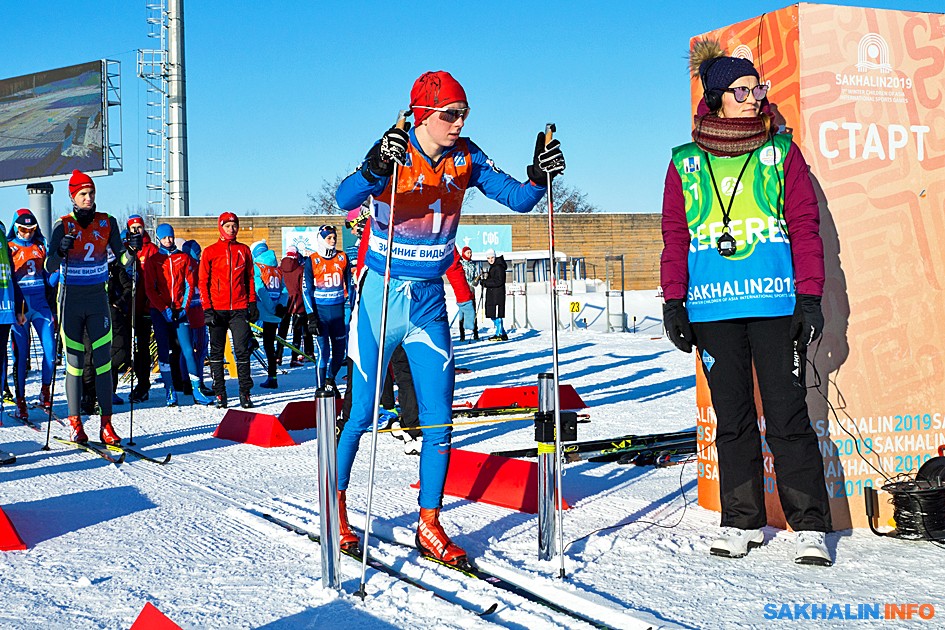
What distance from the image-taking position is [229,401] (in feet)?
39.5

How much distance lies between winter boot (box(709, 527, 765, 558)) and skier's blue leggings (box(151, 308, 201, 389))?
8560 mm

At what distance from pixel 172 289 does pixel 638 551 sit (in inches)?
332

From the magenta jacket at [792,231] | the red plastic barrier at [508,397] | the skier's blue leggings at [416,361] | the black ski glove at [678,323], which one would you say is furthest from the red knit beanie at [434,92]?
the red plastic barrier at [508,397]

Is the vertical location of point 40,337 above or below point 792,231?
below

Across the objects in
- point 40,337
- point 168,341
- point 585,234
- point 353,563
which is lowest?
point 353,563

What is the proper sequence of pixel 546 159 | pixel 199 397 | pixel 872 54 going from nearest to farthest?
pixel 546 159 < pixel 872 54 < pixel 199 397

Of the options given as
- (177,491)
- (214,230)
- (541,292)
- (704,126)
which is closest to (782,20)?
(704,126)

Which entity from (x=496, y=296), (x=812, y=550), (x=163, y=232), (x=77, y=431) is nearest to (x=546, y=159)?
(x=812, y=550)

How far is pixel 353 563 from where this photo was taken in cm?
425

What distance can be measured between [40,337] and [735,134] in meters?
8.25

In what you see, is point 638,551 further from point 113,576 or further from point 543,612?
point 113,576

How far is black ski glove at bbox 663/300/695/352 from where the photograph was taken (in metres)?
4.36

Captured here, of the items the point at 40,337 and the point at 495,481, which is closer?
the point at 495,481

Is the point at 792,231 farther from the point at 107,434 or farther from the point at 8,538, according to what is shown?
the point at 107,434
